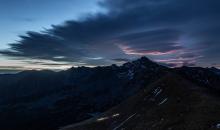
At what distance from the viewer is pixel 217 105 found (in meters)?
64.8

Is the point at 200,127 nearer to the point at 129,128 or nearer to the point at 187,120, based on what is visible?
the point at 187,120

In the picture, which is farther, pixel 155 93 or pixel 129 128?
pixel 155 93

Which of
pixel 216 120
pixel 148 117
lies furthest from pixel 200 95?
pixel 216 120

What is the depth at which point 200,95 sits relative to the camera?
80188 millimetres

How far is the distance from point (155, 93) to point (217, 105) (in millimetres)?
48795

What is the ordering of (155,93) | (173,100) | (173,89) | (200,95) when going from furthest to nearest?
1. (155,93)
2. (173,89)
3. (173,100)
4. (200,95)

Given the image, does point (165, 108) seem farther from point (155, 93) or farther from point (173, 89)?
point (155, 93)

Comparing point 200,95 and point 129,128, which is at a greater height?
point 200,95

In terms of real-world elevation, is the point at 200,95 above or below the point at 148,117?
above

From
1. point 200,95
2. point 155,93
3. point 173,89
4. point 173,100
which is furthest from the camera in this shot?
point 155,93

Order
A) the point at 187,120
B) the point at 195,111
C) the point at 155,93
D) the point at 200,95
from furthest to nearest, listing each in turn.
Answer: the point at 155,93, the point at 200,95, the point at 195,111, the point at 187,120

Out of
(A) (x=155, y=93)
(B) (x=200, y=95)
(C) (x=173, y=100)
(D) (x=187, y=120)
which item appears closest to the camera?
(D) (x=187, y=120)

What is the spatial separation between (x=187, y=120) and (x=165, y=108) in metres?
21.5

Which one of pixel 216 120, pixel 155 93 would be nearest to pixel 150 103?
pixel 155 93
